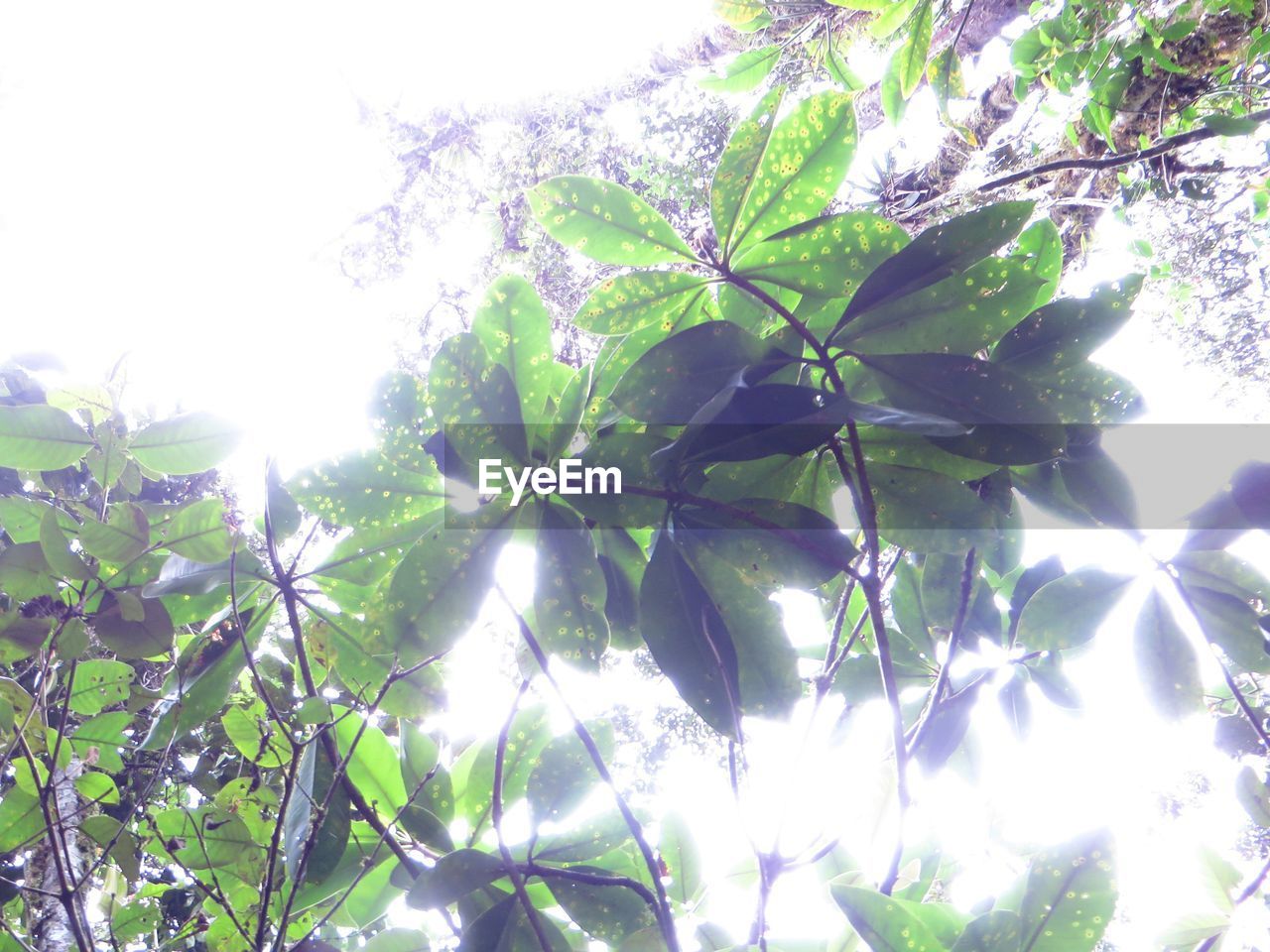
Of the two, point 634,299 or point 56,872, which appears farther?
point 56,872

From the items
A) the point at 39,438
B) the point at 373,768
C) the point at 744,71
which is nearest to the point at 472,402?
the point at 373,768

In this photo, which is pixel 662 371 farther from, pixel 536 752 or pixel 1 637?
pixel 1 637

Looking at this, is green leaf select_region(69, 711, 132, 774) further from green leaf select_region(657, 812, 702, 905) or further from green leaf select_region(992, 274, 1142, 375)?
green leaf select_region(992, 274, 1142, 375)

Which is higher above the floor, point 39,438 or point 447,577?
point 39,438

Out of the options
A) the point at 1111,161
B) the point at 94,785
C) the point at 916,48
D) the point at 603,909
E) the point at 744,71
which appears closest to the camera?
the point at 603,909

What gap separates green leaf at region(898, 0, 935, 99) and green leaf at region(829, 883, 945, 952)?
1.07 meters

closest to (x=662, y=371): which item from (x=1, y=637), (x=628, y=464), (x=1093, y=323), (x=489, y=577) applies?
(x=628, y=464)

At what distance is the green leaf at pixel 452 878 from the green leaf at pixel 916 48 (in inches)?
44.2

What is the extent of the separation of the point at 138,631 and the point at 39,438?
20 cm

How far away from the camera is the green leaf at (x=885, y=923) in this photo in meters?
0.46

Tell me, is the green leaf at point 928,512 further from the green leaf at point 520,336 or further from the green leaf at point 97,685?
the green leaf at point 97,685

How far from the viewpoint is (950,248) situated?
1.60 feet

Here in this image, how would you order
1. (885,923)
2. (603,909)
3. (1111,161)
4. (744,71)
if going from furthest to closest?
(744,71) → (1111,161) → (603,909) → (885,923)

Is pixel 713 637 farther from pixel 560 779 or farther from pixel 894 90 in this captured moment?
pixel 894 90
